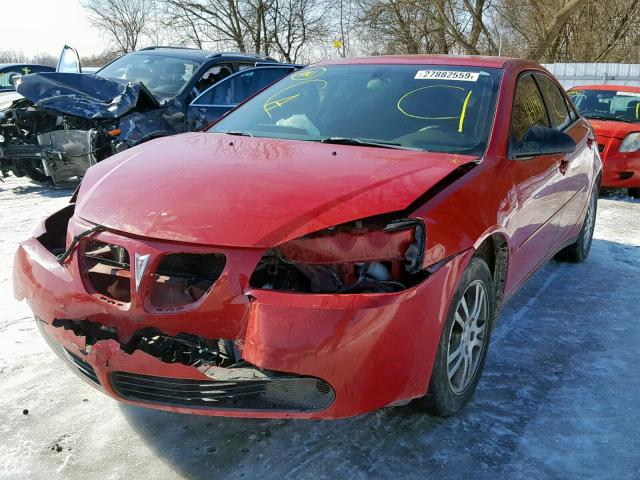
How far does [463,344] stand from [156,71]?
6.71 metres

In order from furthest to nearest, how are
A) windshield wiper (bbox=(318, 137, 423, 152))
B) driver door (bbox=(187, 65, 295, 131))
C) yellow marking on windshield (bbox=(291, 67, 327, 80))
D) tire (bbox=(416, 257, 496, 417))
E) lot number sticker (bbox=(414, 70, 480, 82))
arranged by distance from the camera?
driver door (bbox=(187, 65, 295, 131))
yellow marking on windshield (bbox=(291, 67, 327, 80))
lot number sticker (bbox=(414, 70, 480, 82))
windshield wiper (bbox=(318, 137, 423, 152))
tire (bbox=(416, 257, 496, 417))

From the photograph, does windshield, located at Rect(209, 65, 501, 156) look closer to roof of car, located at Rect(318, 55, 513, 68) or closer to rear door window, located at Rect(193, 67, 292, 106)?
roof of car, located at Rect(318, 55, 513, 68)

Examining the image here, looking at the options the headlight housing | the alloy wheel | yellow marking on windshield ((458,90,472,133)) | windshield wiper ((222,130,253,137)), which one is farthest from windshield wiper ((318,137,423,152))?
the headlight housing

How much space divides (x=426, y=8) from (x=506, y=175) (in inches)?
Answer: 1093

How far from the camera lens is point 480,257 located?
2672 millimetres

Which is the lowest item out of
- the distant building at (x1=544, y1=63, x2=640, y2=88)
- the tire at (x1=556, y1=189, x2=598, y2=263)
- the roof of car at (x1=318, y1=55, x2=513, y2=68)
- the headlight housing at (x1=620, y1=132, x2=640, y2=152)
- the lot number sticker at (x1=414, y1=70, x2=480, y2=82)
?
the tire at (x1=556, y1=189, x2=598, y2=263)

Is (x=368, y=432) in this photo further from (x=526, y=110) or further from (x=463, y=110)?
(x=526, y=110)

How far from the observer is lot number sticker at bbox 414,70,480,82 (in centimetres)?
336

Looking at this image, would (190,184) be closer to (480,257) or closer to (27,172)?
(480,257)

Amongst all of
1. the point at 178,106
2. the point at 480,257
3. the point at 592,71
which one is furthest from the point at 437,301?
the point at 592,71

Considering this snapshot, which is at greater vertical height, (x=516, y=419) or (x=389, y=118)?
(x=389, y=118)

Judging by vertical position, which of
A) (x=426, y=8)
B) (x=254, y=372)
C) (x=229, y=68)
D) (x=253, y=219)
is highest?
(x=426, y=8)

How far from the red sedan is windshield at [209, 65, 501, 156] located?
0.04 m

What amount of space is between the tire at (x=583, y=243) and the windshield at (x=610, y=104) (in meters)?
4.09
